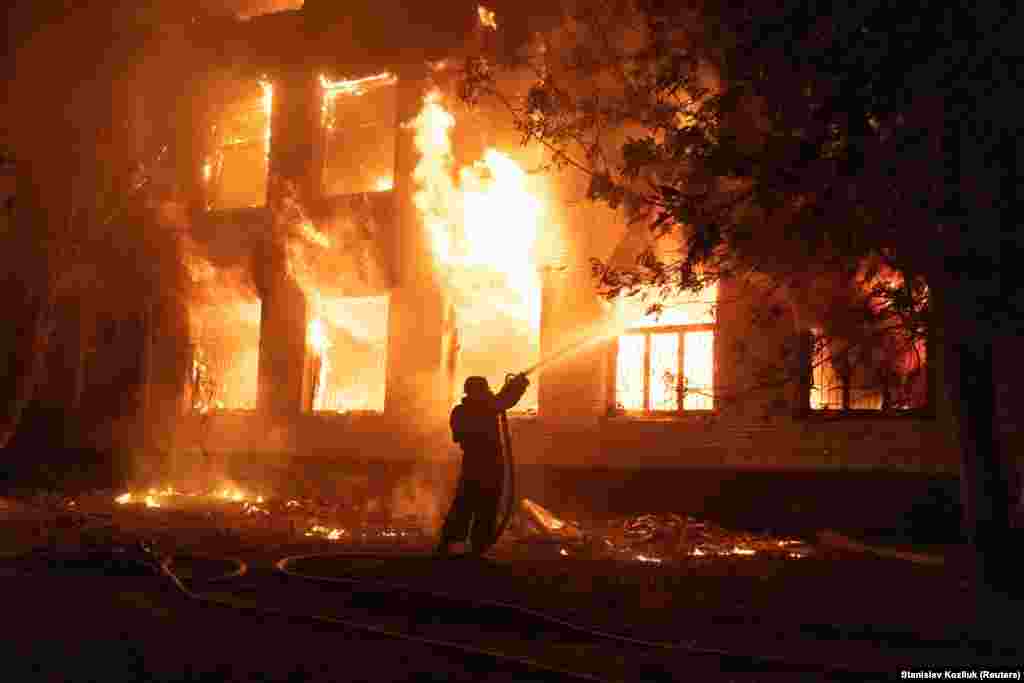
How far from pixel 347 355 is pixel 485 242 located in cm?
379

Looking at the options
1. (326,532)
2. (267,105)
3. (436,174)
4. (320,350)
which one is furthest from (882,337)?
(267,105)

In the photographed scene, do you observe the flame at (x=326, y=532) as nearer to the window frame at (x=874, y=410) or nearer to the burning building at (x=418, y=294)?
the burning building at (x=418, y=294)

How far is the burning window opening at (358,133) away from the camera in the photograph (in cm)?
1833

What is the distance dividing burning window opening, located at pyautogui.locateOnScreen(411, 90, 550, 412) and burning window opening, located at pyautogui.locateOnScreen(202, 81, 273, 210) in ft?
14.2

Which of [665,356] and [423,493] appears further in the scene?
[423,493]

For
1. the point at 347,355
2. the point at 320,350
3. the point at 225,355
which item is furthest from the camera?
the point at 225,355

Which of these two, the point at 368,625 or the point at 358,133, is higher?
the point at 358,133

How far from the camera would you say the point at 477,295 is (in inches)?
651

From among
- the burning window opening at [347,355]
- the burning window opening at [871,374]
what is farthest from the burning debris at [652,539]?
the burning window opening at [347,355]

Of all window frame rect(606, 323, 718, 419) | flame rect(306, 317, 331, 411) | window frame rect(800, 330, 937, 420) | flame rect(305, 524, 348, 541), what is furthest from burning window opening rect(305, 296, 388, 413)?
window frame rect(800, 330, 937, 420)

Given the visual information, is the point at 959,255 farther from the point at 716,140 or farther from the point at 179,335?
the point at 179,335

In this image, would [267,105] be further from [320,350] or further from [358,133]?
[320,350]

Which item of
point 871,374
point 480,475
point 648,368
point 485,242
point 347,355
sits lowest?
point 480,475

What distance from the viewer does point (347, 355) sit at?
18.2m
